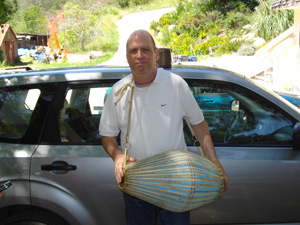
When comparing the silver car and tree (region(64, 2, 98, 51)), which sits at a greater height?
tree (region(64, 2, 98, 51))

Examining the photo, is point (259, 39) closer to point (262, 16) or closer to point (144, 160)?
point (262, 16)

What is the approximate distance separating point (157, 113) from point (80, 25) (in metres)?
32.0

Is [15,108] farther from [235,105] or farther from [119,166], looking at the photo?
[235,105]

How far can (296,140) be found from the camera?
2.47 m

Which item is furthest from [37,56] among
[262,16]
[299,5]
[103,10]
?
[299,5]

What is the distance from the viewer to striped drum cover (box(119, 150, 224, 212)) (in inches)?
73.1

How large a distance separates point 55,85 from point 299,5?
10.0 m

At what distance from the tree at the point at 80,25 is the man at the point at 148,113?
30.9 meters

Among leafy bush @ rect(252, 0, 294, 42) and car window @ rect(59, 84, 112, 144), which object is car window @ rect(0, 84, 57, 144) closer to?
car window @ rect(59, 84, 112, 144)

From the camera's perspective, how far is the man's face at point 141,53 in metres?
2.01

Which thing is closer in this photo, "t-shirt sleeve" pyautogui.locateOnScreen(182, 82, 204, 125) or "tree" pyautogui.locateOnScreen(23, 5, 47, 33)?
"t-shirt sleeve" pyautogui.locateOnScreen(182, 82, 204, 125)

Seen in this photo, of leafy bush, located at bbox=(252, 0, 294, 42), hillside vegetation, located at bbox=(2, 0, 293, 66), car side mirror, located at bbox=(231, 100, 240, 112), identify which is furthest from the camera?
hillside vegetation, located at bbox=(2, 0, 293, 66)

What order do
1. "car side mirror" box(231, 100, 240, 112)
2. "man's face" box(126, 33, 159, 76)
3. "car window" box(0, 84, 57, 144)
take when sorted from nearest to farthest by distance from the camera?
"man's face" box(126, 33, 159, 76) → "car window" box(0, 84, 57, 144) → "car side mirror" box(231, 100, 240, 112)

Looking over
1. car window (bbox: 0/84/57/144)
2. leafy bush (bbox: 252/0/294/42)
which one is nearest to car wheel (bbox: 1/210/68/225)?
car window (bbox: 0/84/57/144)
